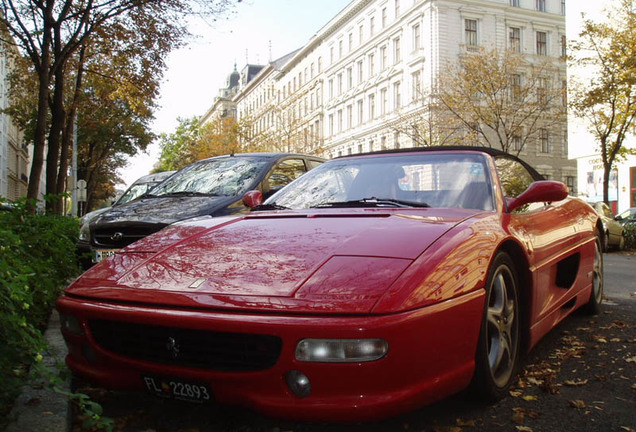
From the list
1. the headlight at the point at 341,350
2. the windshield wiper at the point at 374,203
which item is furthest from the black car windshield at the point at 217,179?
the headlight at the point at 341,350

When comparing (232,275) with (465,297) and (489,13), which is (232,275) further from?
(489,13)

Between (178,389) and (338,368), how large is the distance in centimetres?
67

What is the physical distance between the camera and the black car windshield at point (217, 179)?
267 inches

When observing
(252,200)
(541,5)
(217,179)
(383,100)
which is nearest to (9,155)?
(383,100)

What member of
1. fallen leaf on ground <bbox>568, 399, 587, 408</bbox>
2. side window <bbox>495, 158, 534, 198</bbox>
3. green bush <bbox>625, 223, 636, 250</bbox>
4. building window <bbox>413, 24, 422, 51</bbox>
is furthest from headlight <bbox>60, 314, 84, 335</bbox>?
building window <bbox>413, 24, 422, 51</bbox>

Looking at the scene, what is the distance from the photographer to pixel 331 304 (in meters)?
2.24

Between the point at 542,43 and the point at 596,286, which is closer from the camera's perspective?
the point at 596,286

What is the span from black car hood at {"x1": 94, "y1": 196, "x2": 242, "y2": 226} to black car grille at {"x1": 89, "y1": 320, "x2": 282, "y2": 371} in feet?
11.2

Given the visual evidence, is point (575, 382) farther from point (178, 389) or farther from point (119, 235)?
point (119, 235)

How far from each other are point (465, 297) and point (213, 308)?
3.44ft

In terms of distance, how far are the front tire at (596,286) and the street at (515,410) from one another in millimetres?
1339

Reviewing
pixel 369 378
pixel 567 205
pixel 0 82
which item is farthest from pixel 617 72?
pixel 0 82

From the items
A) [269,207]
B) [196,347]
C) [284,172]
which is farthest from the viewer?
[284,172]

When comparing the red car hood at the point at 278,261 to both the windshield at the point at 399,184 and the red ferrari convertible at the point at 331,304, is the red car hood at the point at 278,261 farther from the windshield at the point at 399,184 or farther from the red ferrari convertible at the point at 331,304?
the windshield at the point at 399,184
